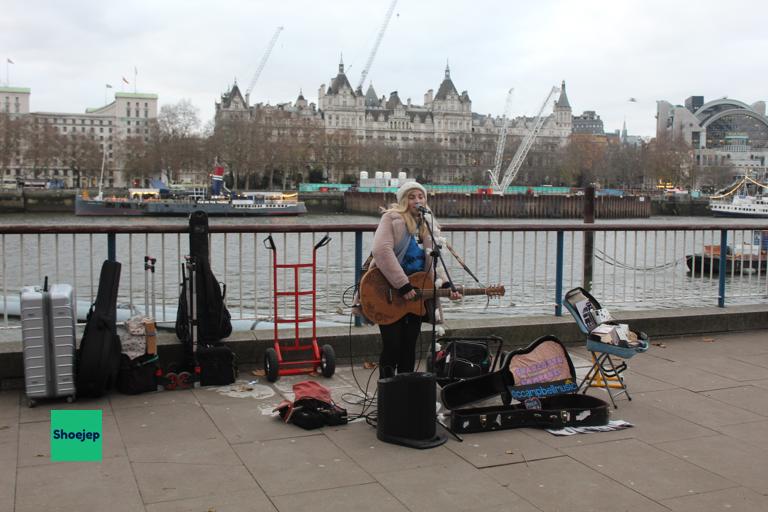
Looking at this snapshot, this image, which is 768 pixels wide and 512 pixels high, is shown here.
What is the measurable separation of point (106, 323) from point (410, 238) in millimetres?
2464

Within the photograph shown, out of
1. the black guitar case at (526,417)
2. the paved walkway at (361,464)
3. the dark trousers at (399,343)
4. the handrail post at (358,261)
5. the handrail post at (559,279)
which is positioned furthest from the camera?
the handrail post at (559,279)

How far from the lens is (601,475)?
4.86m


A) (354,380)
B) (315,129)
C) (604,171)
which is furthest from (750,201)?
(354,380)

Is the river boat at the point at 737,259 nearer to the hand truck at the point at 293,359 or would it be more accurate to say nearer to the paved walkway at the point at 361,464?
the paved walkway at the point at 361,464

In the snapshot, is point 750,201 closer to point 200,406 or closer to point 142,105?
point 200,406

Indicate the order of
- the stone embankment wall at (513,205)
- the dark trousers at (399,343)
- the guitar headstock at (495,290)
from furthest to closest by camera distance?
1. the stone embankment wall at (513,205)
2. the dark trousers at (399,343)
3. the guitar headstock at (495,290)

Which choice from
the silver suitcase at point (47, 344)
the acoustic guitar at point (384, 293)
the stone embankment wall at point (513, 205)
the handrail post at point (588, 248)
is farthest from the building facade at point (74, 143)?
the acoustic guitar at point (384, 293)

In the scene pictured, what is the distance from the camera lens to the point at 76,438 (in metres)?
5.12

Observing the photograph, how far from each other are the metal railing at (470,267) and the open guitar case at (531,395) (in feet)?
2.82

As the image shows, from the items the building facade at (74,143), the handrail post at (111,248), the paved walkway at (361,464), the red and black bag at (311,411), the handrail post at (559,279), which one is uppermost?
the building facade at (74,143)

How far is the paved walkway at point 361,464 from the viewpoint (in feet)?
14.5

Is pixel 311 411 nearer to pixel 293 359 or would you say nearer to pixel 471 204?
pixel 293 359

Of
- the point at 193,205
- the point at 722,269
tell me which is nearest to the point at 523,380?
the point at 722,269

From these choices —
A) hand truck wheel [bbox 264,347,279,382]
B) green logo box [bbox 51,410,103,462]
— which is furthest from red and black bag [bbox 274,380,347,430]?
green logo box [bbox 51,410,103,462]
